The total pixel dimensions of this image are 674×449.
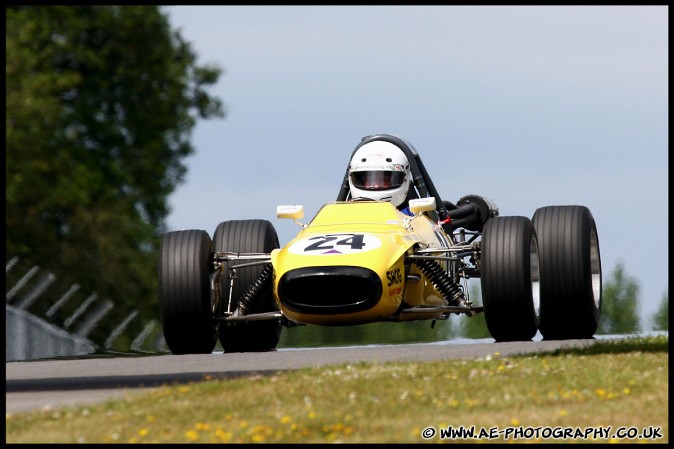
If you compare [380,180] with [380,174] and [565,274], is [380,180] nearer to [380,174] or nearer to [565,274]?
[380,174]

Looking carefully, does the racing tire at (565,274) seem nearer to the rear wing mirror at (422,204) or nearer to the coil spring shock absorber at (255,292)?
the rear wing mirror at (422,204)

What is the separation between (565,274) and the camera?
20.3m

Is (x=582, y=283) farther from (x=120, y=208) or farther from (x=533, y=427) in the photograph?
(x=120, y=208)

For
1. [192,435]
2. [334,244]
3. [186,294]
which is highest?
[334,244]

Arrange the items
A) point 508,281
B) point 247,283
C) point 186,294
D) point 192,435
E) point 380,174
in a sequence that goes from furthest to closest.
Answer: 1. point 380,174
2. point 247,283
3. point 186,294
4. point 508,281
5. point 192,435

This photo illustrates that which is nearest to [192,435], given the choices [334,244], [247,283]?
[334,244]

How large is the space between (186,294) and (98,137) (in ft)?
113

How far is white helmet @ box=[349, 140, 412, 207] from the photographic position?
70.8 feet

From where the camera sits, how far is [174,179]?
54.3 meters

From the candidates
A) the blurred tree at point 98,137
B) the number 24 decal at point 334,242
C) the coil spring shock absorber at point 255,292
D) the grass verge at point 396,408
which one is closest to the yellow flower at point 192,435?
the grass verge at point 396,408

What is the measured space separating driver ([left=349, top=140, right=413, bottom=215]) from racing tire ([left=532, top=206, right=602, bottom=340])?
1.82 metres

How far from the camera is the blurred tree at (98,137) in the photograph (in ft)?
159

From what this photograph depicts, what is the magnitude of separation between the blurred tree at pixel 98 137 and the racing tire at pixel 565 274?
28856mm

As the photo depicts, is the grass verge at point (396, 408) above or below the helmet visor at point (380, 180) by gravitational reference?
below
